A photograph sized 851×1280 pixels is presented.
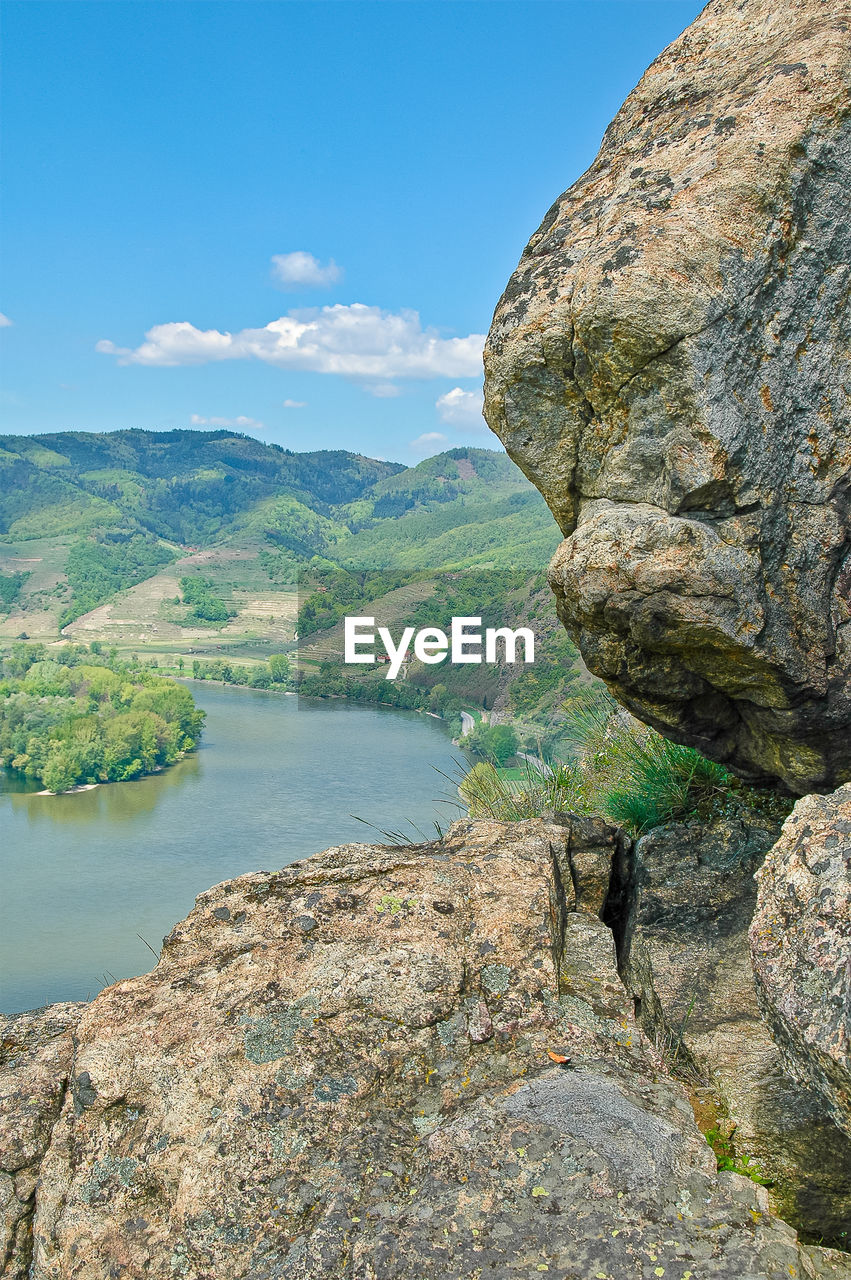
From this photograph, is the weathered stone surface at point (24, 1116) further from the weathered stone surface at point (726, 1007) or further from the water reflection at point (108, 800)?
the water reflection at point (108, 800)

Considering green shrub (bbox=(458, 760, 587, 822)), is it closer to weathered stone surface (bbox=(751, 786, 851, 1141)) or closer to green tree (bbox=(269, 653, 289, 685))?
weathered stone surface (bbox=(751, 786, 851, 1141))

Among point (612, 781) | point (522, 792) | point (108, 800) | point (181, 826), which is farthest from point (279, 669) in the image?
point (612, 781)

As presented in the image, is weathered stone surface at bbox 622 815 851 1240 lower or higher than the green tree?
higher

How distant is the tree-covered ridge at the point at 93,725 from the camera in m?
88.9

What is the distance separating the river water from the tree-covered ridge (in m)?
2.01

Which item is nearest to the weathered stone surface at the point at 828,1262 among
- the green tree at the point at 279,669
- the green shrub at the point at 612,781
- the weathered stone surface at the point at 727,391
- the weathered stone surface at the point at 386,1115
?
the weathered stone surface at the point at 386,1115

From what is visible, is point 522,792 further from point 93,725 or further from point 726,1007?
point 93,725

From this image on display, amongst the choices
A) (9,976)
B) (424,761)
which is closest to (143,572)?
(424,761)

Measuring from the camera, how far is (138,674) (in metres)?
122

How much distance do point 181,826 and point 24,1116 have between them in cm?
7525

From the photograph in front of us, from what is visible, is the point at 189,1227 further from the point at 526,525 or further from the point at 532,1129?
the point at 526,525

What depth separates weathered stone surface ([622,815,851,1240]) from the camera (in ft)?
12.1

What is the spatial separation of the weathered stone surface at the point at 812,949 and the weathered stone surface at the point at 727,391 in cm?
107

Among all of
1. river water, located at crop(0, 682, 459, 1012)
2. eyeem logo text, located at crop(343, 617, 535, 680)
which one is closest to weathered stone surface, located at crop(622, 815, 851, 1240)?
eyeem logo text, located at crop(343, 617, 535, 680)
